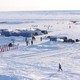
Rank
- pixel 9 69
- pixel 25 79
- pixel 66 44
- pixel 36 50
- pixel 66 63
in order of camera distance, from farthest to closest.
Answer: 1. pixel 66 44
2. pixel 36 50
3. pixel 66 63
4. pixel 9 69
5. pixel 25 79

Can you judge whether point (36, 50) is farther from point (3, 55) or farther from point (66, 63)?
point (66, 63)

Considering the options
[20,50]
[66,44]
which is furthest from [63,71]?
[66,44]

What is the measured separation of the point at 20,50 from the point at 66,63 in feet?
32.1

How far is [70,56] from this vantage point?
2967cm

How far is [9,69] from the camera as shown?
23219mm

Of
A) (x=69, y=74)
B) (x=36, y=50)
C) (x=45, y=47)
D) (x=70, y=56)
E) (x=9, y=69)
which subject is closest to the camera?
(x=69, y=74)

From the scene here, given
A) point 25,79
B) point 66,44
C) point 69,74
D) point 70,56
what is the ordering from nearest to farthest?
point 25,79
point 69,74
point 70,56
point 66,44

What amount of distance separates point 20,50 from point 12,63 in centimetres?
838

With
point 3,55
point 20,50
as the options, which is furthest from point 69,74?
point 20,50

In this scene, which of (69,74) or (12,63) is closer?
(69,74)

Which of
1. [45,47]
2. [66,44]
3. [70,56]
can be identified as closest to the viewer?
[70,56]

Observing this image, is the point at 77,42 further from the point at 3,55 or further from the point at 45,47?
the point at 3,55

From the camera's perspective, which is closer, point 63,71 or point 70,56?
point 63,71

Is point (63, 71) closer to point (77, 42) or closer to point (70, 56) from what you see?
point (70, 56)
